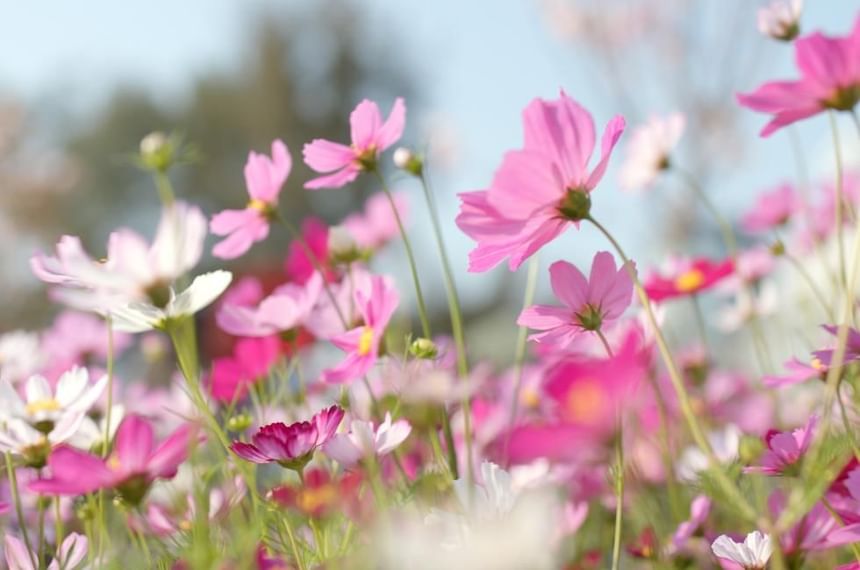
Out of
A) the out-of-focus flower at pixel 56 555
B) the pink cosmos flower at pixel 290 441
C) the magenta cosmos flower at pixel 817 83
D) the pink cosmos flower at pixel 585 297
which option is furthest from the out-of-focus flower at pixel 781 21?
the out-of-focus flower at pixel 56 555

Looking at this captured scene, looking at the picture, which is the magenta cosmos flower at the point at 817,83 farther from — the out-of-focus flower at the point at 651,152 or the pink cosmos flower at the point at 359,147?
the out-of-focus flower at the point at 651,152

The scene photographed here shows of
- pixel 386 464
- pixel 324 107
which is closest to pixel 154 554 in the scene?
pixel 386 464

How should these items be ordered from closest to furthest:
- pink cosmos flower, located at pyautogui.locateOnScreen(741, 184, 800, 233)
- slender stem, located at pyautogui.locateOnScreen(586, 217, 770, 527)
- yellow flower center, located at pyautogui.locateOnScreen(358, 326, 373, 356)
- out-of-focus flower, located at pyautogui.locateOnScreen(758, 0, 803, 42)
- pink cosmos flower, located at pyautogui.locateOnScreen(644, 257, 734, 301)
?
slender stem, located at pyautogui.locateOnScreen(586, 217, 770, 527) → yellow flower center, located at pyautogui.locateOnScreen(358, 326, 373, 356) → out-of-focus flower, located at pyautogui.locateOnScreen(758, 0, 803, 42) → pink cosmos flower, located at pyautogui.locateOnScreen(644, 257, 734, 301) → pink cosmos flower, located at pyautogui.locateOnScreen(741, 184, 800, 233)

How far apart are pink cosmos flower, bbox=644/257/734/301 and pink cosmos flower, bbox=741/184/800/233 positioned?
0.79 feet

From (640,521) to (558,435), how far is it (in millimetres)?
566

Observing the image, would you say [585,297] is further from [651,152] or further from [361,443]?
[651,152]

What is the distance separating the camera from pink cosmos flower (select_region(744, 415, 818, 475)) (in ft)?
1.48

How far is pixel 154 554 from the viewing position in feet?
2.13

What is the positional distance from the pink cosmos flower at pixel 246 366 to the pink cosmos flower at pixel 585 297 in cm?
28

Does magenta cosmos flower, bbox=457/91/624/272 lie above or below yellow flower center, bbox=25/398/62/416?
above

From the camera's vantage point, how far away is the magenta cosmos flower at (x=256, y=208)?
2.02 ft

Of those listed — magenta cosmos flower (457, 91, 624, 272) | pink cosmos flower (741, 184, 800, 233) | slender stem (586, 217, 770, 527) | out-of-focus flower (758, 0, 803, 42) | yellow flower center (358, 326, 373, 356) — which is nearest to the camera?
slender stem (586, 217, 770, 527)

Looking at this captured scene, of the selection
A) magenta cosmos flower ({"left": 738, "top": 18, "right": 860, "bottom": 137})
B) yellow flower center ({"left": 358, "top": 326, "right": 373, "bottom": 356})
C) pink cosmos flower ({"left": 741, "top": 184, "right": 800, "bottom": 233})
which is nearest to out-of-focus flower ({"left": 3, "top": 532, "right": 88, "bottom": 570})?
yellow flower center ({"left": 358, "top": 326, "right": 373, "bottom": 356})

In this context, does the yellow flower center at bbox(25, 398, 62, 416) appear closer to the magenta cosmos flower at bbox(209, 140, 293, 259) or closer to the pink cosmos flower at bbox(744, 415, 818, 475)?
the magenta cosmos flower at bbox(209, 140, 293, 259)
